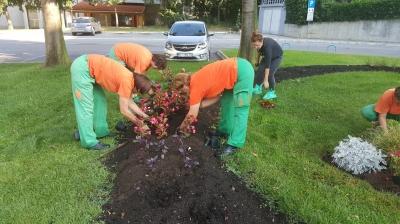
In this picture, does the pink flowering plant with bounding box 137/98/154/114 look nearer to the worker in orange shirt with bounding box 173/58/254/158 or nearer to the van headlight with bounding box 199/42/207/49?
Answer: the worker in orange shirt with bounding box 173/58/254/158

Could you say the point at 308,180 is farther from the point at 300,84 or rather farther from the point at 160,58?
the point at 300,84

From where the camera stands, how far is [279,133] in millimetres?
4785

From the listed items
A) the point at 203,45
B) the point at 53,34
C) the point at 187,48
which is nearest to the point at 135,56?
the point at 53,34

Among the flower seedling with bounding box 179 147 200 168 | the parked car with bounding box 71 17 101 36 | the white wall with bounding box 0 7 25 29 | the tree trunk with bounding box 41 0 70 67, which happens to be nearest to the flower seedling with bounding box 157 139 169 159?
the flower seedling with bounding box 179 147 200 168

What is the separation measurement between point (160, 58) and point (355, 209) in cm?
345

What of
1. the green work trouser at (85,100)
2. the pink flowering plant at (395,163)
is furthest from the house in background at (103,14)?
the pink flowering plant at (395,163)

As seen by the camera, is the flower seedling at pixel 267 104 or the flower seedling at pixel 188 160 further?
the flower seedling at pixel 267 104

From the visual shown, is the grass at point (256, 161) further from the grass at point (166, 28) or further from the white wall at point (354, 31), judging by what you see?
the grass at point (166, 28)

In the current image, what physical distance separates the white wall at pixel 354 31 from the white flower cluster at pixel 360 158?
2420 centimetres

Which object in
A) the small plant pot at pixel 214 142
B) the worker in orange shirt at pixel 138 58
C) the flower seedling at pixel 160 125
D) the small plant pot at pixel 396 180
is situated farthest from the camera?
the worker in orange shirt at pixel 138 58

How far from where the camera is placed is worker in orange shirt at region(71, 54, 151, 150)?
3.61 meters

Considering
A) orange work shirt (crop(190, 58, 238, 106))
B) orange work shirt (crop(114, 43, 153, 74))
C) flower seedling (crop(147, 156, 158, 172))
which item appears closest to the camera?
flower seedling (crop(147, 156, 158, 172))

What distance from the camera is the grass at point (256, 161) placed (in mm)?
2885

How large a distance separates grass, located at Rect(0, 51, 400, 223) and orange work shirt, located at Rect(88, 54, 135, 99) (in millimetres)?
971
